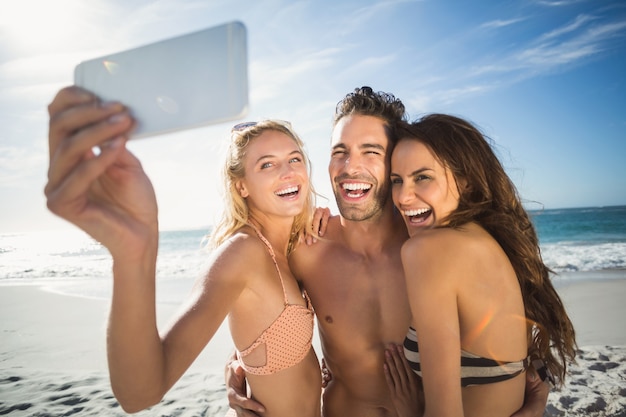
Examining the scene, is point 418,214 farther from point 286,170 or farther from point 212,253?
point 212,253

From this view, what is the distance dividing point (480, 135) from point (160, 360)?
2.37 m

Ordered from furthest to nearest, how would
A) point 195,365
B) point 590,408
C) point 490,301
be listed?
point 195,365, point 590,408, point 490,301

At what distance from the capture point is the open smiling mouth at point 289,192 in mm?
3178

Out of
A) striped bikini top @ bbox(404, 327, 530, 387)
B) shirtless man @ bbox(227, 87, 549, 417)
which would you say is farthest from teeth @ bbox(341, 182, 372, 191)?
striped bikini top @ bbox(404, 327, 530, 387)

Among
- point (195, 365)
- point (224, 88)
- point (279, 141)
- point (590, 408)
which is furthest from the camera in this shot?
point (195, 365)

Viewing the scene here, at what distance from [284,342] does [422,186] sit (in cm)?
136

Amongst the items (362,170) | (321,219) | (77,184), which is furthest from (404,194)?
(77,184)

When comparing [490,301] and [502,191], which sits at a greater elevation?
[502,191]

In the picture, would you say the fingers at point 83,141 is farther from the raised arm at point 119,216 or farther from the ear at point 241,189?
the ear at point 241,189

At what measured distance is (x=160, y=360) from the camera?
4.78 feet

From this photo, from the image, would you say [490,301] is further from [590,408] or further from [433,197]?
[590,408]

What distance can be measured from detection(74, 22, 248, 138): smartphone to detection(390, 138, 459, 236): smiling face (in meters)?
1.86

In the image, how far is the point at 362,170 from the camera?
3.42 m

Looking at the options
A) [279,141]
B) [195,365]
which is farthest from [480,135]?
[195,365]
